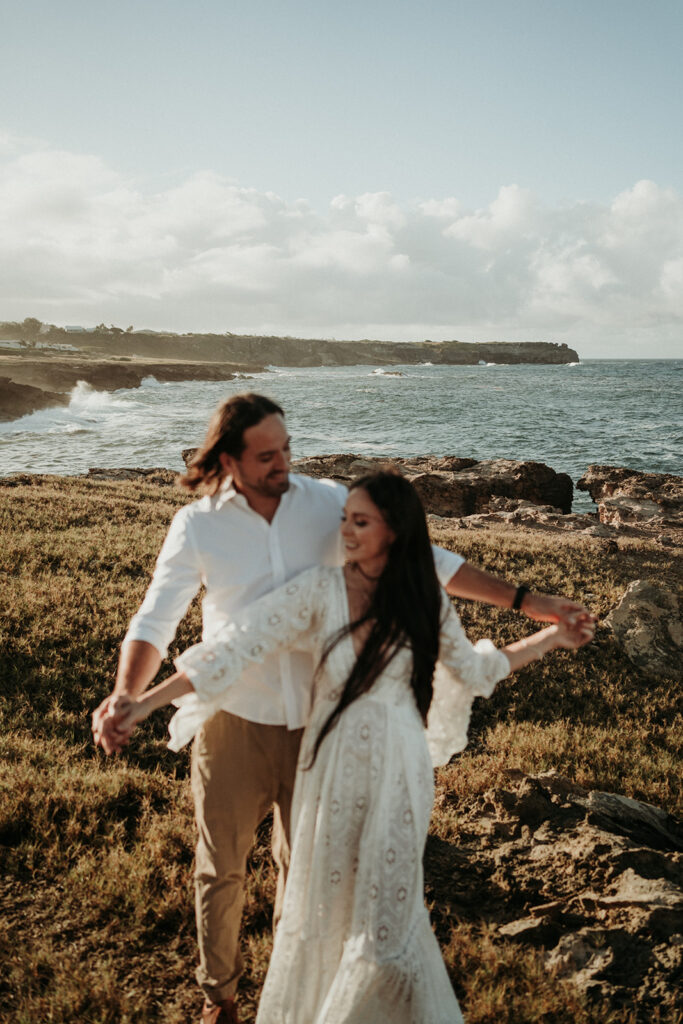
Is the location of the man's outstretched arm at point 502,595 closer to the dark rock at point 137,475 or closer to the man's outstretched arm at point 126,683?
the man's outstretched arm at point 126,683

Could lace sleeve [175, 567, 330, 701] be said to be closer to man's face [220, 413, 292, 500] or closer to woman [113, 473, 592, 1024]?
woman [113, 473, 592, 1024]

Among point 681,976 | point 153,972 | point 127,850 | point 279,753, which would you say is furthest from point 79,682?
point 681,976

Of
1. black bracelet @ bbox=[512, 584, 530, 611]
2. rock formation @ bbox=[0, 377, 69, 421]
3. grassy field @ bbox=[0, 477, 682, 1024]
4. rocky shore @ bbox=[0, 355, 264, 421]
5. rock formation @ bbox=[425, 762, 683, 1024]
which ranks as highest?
rocky shore @ bbox=[0, 355, 264, 421]

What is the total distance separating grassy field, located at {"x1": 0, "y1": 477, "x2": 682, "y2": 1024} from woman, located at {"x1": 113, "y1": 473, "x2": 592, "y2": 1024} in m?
0.92

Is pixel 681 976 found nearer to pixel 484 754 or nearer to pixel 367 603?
pixel 367 603

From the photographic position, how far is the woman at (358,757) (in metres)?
2.46

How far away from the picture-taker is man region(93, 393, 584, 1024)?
273 cm

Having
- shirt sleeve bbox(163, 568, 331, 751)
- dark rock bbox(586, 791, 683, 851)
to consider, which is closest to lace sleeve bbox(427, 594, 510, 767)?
shirt sleeve bbox(163, 568, 331, 751)

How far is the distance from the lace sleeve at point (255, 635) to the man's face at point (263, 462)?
439 mm

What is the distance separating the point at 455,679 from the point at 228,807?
112 centimetres

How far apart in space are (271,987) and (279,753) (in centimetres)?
88

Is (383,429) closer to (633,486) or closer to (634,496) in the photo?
(633,486)

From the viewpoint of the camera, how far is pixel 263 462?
2770mm

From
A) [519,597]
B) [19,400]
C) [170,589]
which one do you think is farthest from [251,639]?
[19,400]
